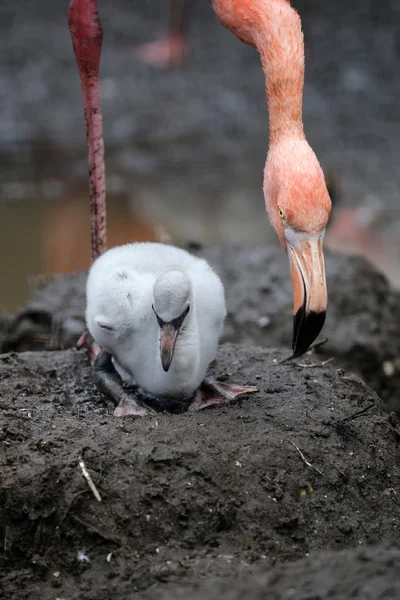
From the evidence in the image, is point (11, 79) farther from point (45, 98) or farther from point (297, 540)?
point (297, 540)

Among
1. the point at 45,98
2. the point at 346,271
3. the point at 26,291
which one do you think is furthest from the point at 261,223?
the point at 45,98

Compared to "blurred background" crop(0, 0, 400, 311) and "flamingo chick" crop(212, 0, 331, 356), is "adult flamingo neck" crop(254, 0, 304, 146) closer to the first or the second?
"flamingo chick" crop(212, 0, 331, 356)

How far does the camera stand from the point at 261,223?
1024 cm

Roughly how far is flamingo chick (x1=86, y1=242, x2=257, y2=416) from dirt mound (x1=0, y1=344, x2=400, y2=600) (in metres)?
0.17

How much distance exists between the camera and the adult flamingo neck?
13.7 ft

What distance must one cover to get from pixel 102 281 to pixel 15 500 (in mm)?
1155

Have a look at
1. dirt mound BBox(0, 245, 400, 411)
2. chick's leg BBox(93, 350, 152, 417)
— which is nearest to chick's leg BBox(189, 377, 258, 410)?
chick's leg BBox(93, 350, 152, 417)

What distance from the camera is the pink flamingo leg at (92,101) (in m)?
4.91

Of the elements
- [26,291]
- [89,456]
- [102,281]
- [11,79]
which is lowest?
[26,291]

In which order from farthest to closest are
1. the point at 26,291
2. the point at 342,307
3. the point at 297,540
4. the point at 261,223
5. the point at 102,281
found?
the point at 261,223
the point at 26,291
the point at 342,307
the point at 102,281
the point at 297,540

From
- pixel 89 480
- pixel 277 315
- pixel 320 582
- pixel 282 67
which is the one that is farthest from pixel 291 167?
pixel 277 315

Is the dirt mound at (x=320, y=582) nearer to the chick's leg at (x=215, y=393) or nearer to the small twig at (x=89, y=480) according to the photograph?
the small twig at (x=89, y=480)

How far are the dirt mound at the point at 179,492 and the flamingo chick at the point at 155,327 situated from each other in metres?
0.17

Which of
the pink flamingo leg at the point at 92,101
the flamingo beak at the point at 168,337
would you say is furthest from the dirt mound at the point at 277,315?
the flamingo beak at the point at 168,337
